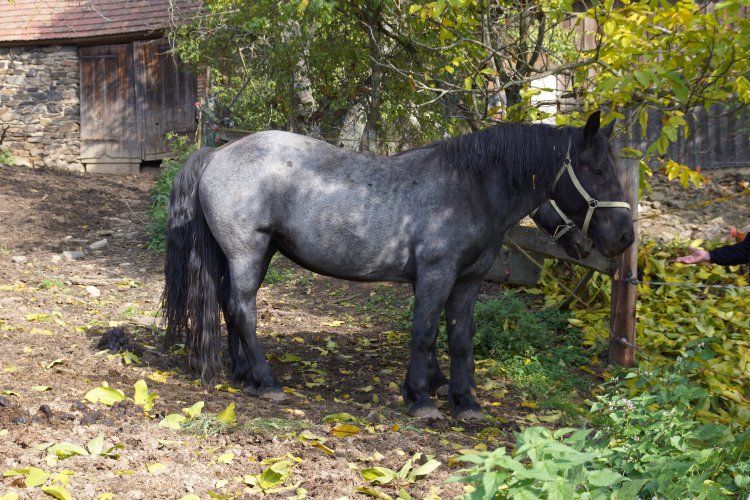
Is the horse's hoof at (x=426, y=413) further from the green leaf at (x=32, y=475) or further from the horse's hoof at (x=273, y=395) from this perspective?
the green leaf at (x=32, y=475)

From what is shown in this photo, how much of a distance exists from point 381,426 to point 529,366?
189cm

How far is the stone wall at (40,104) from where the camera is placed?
17.8m

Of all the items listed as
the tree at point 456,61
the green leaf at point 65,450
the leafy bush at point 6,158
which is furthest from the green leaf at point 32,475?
the leafy bush at point 6,158

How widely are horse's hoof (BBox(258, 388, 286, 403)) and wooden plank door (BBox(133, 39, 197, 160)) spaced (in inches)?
495

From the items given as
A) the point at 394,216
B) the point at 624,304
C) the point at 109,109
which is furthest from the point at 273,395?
the point at 109,109

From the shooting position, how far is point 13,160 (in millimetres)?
16547

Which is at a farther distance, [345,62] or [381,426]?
[345,62]

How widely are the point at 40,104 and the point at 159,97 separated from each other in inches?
107

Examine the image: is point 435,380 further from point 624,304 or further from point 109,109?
point 109,109

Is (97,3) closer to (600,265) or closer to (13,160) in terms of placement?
(13,160)

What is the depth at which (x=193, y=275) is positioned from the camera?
5508mm

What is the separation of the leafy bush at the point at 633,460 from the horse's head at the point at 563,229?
4.53ft

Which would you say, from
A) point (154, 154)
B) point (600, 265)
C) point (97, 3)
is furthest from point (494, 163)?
point (97, 3)

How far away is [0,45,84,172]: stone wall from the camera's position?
17828 millimetres
